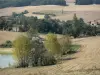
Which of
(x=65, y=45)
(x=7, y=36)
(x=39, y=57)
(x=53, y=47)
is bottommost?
(x=7, y=36)

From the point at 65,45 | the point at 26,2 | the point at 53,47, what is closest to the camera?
the point at 53,47

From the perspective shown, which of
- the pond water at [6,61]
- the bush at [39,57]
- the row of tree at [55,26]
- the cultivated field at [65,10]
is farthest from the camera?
the cultivated field at [65,10]

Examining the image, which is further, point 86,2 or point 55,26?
point 86,2

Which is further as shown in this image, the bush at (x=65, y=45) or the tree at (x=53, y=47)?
the bush at (x=65, y=45)

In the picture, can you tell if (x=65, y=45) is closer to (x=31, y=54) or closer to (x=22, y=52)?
(x=31, y=54)

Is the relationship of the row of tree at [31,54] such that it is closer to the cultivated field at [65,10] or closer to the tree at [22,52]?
the tree at [22,52]

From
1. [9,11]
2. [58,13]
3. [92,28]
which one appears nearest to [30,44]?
[92,28]

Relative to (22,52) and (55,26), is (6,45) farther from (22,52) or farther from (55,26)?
(22,52)

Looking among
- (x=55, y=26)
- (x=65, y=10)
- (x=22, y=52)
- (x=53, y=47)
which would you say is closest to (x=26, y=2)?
(x=65, y=10)

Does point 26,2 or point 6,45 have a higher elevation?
point 26,2

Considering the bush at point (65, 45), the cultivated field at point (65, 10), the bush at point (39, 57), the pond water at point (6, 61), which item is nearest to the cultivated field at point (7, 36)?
the pond water at point (6, 61)

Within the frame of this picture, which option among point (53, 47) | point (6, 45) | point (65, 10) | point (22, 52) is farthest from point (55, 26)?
point (65, 10)

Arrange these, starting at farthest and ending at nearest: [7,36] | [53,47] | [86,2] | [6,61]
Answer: [86,2] → [7,36] → [6,61] → [53,47]

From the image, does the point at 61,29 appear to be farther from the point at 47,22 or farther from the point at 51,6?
the point at 51,6
